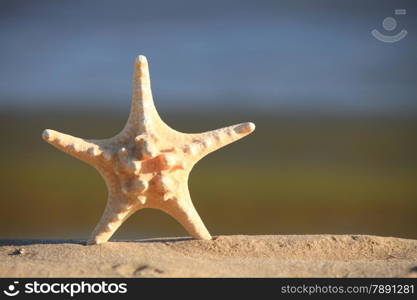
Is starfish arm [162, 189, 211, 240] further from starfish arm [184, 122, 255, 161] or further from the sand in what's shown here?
starfish arm [184, 122, 255, 161]

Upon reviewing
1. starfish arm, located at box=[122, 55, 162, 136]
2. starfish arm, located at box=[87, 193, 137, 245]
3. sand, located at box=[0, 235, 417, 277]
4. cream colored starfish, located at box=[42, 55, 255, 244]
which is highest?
starfish arm, located at box=[122, 55, 162, 136]

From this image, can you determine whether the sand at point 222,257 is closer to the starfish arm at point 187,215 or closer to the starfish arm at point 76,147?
the starfish arm at point 187,215

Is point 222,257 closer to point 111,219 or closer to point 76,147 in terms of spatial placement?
point 111,219

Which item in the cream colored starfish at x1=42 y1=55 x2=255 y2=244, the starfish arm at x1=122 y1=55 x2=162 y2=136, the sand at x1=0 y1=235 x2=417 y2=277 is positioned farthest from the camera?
the starfish arm at x1=122 y1=55 x2=162 y2=136

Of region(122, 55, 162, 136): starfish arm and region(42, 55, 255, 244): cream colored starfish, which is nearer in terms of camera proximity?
region(42, 55, 255, 244): cream colored starfish

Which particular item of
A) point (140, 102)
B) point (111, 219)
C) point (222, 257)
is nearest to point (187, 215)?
point (222, 257)

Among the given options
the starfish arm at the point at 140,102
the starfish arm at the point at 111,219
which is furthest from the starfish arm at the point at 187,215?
the starfish arm at the point at 140,102

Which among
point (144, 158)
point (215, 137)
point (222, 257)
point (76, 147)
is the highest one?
point (215, 137)

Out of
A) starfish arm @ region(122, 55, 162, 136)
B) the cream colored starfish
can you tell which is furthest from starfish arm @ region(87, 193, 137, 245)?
starfish arm @ region(122, 55, 162, 136)
